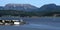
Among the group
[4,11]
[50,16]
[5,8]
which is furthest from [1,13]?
[50,16]

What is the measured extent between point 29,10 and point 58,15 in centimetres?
608

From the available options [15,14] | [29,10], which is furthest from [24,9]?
[15,14]

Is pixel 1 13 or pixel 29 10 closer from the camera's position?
pixel 1 13

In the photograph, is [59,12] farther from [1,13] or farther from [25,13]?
[1,13]

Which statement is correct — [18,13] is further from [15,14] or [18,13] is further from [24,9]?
[24,9]

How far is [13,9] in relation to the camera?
44688mm

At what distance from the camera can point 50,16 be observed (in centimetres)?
4706

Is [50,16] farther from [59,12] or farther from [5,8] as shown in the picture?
[5,8]

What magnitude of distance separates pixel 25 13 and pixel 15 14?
204 cm

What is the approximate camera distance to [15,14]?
144 feet

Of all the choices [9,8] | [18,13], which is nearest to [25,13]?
[18,13]

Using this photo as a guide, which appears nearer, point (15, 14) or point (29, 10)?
point (15, 14)

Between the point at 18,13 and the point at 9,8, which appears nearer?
the point at 18,13

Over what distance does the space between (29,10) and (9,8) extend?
13.7 ft
